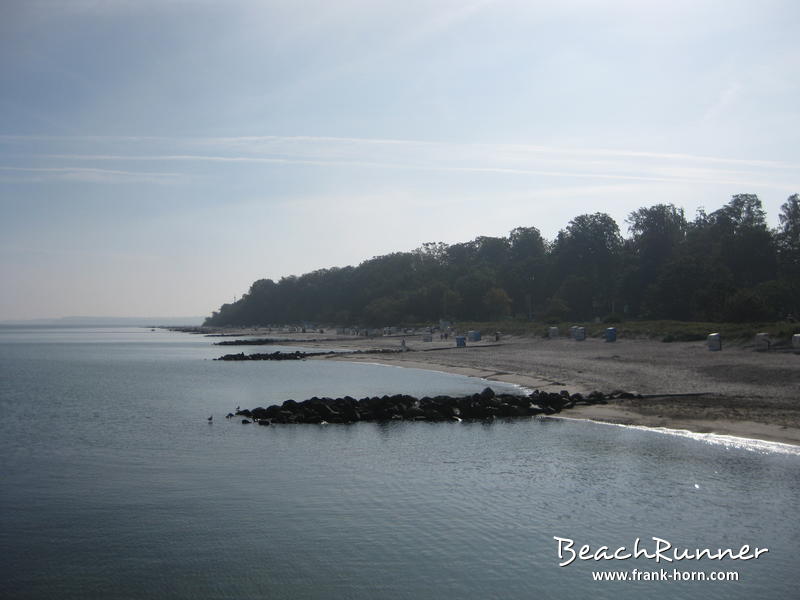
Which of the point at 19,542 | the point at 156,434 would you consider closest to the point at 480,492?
the point at 19,542

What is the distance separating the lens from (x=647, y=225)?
10581 cm

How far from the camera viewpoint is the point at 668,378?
31.9 metres

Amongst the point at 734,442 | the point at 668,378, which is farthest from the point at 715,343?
the point at 734,442

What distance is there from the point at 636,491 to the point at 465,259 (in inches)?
5571

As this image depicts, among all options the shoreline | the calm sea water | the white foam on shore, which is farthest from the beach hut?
the white foam on shore

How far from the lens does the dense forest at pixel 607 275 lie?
70875 millimetres

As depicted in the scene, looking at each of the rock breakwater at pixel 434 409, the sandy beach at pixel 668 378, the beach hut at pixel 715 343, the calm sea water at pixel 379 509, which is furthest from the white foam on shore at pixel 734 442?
the beach hut at pixel 715 343

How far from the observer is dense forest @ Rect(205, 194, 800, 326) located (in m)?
70.9

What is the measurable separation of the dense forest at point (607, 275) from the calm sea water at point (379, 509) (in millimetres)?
38191

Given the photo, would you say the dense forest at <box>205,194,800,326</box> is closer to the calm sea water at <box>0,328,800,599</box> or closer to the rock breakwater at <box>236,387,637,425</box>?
the rock breakwater at <box>236,387,637,425</box>

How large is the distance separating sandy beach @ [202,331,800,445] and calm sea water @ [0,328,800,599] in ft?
6.01

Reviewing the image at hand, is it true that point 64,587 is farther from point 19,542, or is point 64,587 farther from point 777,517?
point 777,517

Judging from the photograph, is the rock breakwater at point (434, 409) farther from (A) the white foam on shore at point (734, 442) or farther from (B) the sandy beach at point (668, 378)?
(A) the white foam on shore at point (734, 442)

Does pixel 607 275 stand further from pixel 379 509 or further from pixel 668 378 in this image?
pixel 379 509
